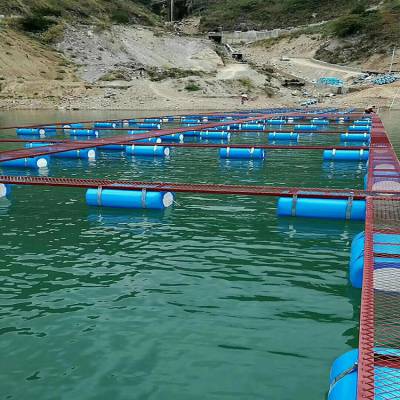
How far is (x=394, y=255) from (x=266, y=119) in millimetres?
30172

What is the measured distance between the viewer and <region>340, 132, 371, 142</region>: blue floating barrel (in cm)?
2631

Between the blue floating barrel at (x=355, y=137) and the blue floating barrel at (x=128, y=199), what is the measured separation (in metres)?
17.3

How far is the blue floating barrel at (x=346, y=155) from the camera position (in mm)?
19609

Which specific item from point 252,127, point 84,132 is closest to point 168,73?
point 252,127

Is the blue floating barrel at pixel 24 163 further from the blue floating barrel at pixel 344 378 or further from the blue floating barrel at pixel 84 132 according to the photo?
the blue floating barrel at pixel 344 378

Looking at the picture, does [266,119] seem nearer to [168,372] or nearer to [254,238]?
[254,238]

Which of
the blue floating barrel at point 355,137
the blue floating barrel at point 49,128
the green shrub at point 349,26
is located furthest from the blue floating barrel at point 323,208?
the green shrub at point 349,26

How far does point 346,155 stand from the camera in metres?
19.8

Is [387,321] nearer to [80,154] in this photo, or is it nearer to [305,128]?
[80,154]

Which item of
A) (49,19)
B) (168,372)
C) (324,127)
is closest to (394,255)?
(168,372)

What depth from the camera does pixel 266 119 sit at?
120 ft

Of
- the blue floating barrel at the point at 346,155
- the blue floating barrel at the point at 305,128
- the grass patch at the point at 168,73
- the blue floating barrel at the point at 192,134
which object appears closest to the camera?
the blue floating barrel at the point at 346,155

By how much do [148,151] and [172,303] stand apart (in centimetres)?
1512

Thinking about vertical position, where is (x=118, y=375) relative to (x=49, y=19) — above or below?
below
